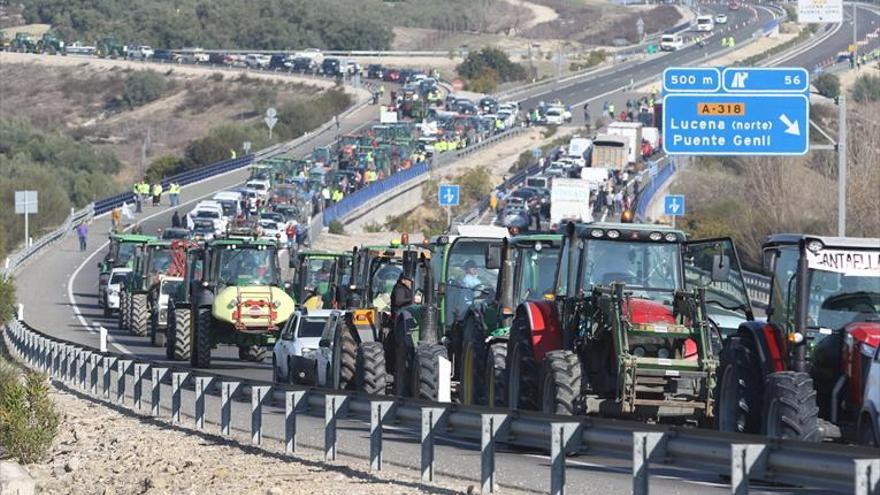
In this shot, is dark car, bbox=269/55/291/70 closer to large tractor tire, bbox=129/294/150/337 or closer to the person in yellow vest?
the person in yellow vest

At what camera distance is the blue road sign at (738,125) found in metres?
38.8

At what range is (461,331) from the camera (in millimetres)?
23359

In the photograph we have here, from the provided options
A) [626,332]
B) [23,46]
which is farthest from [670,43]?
[626,332]

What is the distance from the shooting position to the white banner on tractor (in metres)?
16.5

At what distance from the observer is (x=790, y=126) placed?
127 ft

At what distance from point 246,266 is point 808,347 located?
22084 mm

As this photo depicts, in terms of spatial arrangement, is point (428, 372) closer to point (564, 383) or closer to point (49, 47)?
point (564, 383)

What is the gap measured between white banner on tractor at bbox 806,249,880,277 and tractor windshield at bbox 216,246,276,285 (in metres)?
21.9

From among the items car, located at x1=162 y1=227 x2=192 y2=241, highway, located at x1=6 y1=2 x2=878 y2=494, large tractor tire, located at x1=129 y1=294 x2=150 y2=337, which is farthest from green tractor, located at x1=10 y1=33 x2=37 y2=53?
large tractor tire, located at x1=129 y1=294 x2=150 y2=337

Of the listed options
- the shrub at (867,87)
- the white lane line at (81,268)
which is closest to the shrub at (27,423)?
the white lane line at (81,268)

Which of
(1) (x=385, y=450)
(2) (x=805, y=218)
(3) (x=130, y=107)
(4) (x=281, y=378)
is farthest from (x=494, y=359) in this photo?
(3) (x=130, y=107)

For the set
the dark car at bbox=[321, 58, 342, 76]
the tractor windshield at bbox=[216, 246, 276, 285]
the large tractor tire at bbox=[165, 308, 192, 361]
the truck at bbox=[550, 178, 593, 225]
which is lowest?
the large tractor tire at bbox=[165, 308, 192, 361]

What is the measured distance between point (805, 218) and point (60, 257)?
27.7 metres

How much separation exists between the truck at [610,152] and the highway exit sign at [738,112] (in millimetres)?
54091
